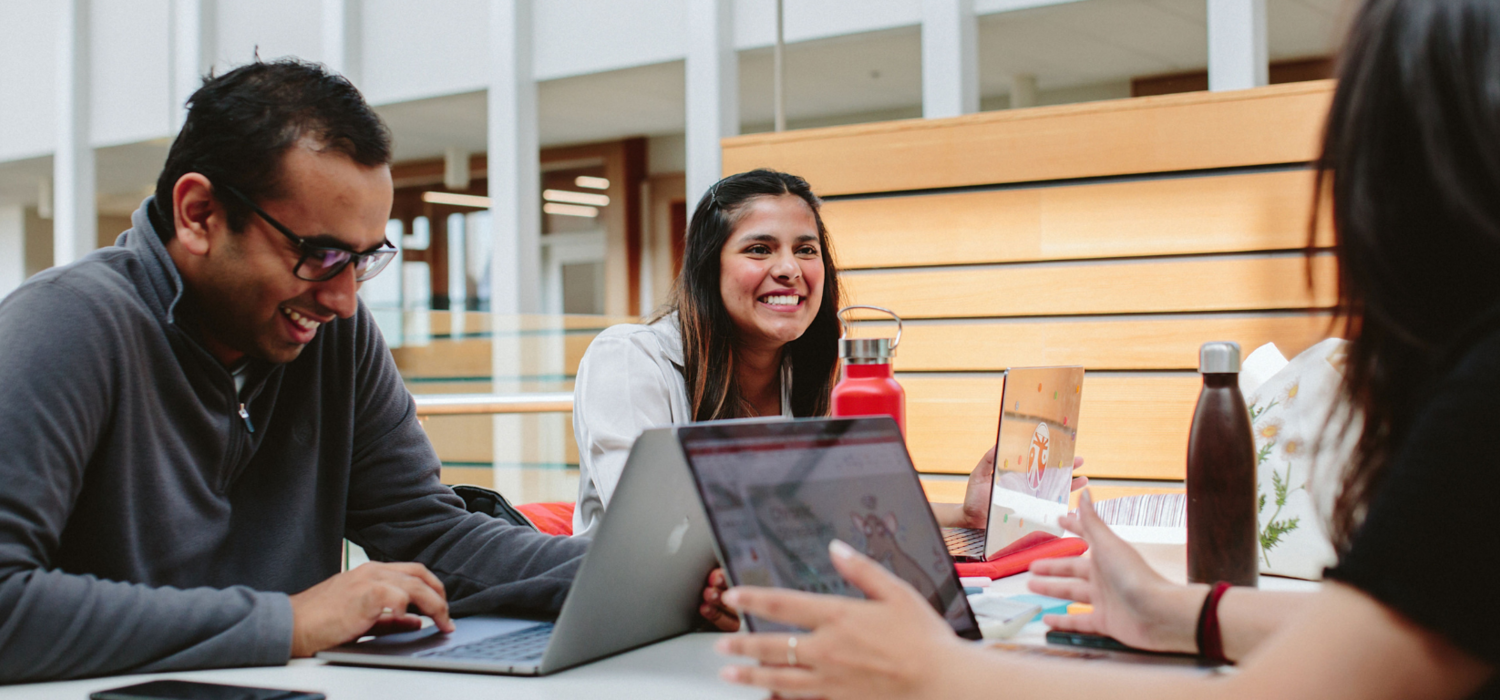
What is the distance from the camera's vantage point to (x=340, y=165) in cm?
120

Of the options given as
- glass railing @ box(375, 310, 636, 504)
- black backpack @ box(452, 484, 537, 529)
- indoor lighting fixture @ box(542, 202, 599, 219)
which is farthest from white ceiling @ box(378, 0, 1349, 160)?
black backpack @ box(452, 484, 537, 529)

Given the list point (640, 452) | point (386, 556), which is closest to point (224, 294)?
point (386, 556)

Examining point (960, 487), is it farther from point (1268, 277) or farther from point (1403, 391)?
A: point (1403, 391)

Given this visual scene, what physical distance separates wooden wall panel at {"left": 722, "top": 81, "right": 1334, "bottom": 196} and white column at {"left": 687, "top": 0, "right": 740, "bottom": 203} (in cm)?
Answer: 59

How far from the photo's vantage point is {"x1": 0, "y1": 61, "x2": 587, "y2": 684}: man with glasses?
97 centimetres


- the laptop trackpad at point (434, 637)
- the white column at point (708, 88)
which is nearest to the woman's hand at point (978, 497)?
the laptop trackpad at point (434, 637)

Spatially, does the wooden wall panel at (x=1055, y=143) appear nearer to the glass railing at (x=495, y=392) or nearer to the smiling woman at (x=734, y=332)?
the glass railing at (x=495, y=392)

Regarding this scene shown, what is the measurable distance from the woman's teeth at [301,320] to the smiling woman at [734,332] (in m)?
0.58

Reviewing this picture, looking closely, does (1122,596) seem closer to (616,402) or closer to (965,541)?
(965,541)

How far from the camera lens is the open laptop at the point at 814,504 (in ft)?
2.51

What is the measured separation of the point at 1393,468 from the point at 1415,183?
17cm

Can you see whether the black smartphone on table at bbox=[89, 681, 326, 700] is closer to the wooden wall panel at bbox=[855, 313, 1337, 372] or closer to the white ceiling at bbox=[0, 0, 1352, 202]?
the wooden wall panel at bbox=[855, 313, 1337, 372]

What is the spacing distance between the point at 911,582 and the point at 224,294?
32.0 inches

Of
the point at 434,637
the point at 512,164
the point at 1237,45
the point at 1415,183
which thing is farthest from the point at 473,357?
the point at 1415,183
